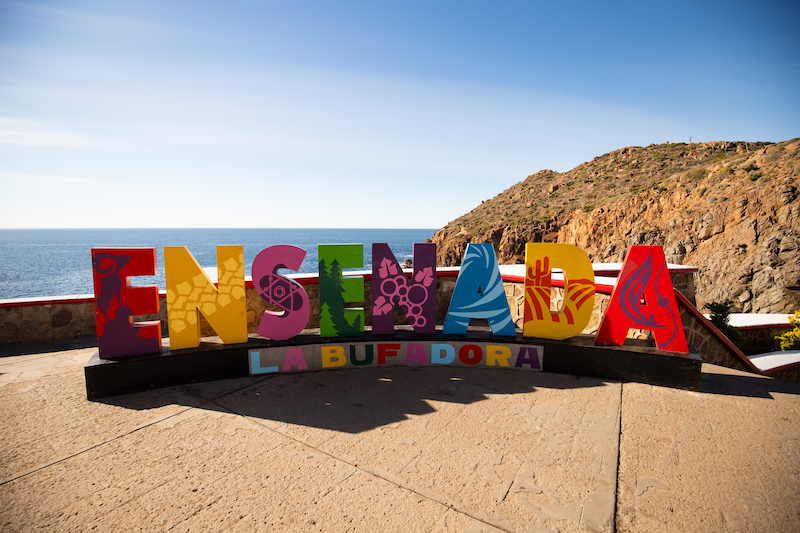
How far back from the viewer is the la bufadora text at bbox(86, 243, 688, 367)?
551cm

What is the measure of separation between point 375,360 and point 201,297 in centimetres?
289

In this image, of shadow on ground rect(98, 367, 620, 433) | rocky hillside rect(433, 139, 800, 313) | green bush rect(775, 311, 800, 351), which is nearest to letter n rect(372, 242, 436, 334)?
shadow on ground rect(98, 367, 620, 433)

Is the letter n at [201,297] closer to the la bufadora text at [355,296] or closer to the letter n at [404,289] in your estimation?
the la bufadora text at [355,296]

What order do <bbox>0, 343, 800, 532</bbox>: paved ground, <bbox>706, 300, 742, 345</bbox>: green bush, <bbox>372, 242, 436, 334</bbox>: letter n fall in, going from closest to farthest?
1. <bbox>0, 343, 800, 532</bbox>: paved ground
2. <bbox>372, 242, 436, 334</bbox>: letter n
3. <bbox>706, 300, 742, 345</bbox>: green bush

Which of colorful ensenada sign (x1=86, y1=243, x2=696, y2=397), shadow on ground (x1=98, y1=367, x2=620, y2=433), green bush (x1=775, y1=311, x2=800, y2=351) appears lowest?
green bush (x1=775, y1=311, x2=800, y2=351)

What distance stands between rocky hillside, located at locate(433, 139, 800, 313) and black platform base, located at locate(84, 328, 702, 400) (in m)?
19.9

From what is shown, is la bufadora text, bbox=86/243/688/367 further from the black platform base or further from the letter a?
the black platform base

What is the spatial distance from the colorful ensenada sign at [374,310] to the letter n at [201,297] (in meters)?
0.01

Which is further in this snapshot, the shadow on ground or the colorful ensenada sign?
the colorful ensenada sign

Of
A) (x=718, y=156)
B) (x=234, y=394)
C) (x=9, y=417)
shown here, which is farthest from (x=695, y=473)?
(x=718, y=156)

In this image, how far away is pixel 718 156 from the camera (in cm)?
4291

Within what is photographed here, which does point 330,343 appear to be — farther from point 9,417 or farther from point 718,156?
point 718,156

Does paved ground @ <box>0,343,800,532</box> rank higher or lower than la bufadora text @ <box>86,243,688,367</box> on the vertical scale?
lower

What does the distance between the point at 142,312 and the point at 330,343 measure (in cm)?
273
